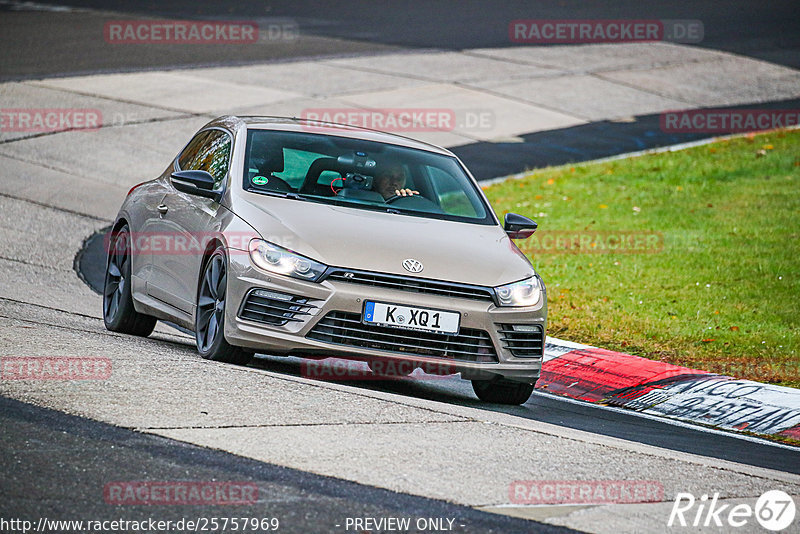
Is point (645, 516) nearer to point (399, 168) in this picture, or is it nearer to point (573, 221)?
point (399, 168)

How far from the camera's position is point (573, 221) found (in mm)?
15242

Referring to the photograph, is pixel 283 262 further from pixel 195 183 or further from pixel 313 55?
pixel 313 55

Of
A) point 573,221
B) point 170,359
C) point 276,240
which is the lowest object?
point 573,221

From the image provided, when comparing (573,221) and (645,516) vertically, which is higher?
(645,516)

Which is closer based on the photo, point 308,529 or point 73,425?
point 308,529

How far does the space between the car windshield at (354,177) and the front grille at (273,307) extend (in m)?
1.02

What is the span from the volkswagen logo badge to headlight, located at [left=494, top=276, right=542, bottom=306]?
52cm

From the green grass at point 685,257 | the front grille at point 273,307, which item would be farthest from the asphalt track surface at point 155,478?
the green grass at point 685,257

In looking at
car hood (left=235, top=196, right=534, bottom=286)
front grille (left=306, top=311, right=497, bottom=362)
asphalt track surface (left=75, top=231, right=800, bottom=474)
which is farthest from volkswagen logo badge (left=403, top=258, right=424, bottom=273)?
asphalt track surface (left=75, top=231, right=800, bottom=474)

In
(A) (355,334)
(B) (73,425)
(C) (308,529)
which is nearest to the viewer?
(C) (308,529)

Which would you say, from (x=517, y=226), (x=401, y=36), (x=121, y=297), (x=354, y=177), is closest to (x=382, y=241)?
(x=354, y=177)

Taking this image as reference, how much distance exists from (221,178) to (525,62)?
19.4 meters

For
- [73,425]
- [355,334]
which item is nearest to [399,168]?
[355,334]

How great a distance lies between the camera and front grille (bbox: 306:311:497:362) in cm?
730
